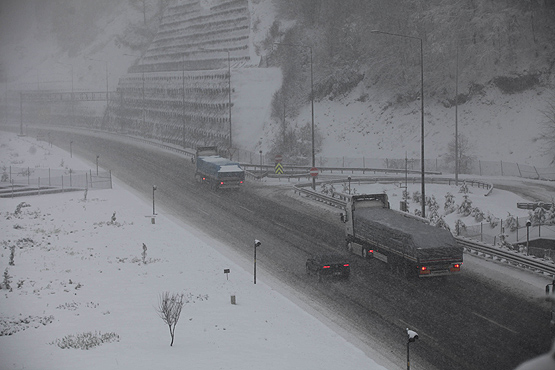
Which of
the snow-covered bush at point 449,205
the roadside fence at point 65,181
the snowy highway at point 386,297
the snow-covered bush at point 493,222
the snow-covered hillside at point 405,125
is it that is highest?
the snow-covered hillside at point 405,125

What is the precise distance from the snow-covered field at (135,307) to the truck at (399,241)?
5722 millimetres

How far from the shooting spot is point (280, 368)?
1686 centimetres

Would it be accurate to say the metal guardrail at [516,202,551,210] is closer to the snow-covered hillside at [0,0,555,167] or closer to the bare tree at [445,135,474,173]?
the snow-covered hillside at [0,0,555,167]

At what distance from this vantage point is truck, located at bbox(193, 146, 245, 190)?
160 ft

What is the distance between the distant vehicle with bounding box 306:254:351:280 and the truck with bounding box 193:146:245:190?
23.1 metres

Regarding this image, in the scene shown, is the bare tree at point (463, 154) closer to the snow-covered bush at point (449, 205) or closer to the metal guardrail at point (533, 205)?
the snow-covered bush at point (449, 205)

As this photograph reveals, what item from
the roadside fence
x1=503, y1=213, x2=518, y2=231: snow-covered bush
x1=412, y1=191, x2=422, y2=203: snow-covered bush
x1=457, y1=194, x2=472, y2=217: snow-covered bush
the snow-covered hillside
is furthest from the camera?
the snow-covered hillside

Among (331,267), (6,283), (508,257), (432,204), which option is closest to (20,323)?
(6,283)

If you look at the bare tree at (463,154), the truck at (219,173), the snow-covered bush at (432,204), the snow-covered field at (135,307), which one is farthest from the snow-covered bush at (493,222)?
the bare tree at (463,154)

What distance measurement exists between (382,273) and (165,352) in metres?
12.8

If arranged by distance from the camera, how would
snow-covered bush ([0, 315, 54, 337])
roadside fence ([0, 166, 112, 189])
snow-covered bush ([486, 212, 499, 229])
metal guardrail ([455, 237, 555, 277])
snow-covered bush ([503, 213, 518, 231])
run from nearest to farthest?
snow-covered bush ([0, 315, 54, 337]) → metal guardrail ([455, 237, 555, 277]) → snow-covered bush ([503, 213, 518, 231]) → snow-covered bush ([486, 212, 499, 229]) → roadside fence ([0, 166, 112, 189])

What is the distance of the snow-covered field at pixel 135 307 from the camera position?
17250 mm

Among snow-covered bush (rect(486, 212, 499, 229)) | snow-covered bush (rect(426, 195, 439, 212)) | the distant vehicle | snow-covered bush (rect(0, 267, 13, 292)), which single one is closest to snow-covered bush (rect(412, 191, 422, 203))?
snow-covered bush (rect(426, 195, 439, 212))

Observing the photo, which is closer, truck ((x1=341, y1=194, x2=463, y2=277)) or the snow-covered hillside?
truck ((x1=341, y1=194, x2=463, y2=277))
